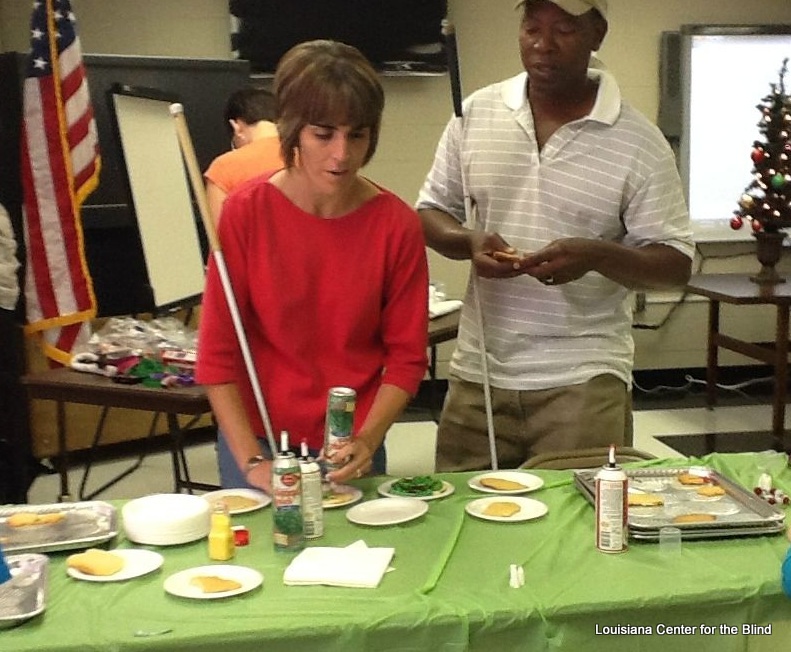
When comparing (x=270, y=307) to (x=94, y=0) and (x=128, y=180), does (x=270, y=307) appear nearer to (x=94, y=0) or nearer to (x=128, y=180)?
(x=128, y=180)

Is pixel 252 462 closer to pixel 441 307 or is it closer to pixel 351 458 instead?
pixel 351 458

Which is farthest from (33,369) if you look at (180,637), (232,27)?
(180,637)

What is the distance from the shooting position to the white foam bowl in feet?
5.28

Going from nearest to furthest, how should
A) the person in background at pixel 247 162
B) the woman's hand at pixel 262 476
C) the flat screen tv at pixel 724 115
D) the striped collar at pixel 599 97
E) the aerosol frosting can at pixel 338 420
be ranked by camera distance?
the aerosol frosting can at pixel 338 420 → the woman's hand at pixel 262 476 → the striped collar at pixel 599 97 → the person in background at pixel 247 162 → the flat screen tv at pixel 724 115

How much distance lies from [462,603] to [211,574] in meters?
0.39

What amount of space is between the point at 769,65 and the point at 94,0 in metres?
3.93

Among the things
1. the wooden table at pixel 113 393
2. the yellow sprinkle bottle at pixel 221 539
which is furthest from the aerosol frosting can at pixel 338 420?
the wooden table at pixel 113 393

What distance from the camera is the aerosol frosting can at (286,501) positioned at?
60.8 inches

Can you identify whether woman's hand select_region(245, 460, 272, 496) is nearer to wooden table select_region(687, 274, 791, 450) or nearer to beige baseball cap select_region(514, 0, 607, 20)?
beige baseball cap select_region(514, 0, 607, 20)

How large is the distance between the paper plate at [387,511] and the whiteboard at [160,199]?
2.07 metres

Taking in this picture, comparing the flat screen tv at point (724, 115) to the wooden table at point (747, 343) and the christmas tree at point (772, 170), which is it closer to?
the christmas tree at point (772, 170)

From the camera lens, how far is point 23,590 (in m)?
1.42

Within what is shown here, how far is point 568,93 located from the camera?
214 centimetres

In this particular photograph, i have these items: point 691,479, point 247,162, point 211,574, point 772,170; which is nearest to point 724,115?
point 772,170
